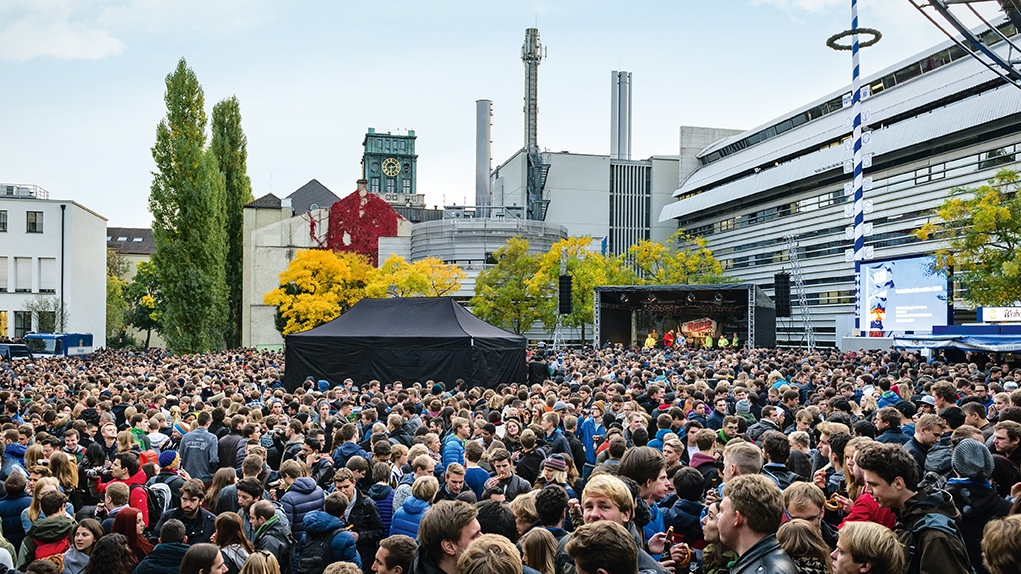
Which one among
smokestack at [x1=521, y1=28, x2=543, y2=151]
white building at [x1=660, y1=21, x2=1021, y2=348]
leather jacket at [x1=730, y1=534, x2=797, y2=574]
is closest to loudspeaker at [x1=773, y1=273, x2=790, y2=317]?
white building at [x1=660, y1=21, x2=1021, y2=348]

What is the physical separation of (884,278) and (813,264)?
98.4 feet

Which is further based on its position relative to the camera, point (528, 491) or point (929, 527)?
point (528, 491)

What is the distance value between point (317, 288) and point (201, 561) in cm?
4373

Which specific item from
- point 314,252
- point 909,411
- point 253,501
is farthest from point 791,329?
point 253,501

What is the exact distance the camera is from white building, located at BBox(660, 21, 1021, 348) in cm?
4078

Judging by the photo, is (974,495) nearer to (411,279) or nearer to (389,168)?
(411,279)

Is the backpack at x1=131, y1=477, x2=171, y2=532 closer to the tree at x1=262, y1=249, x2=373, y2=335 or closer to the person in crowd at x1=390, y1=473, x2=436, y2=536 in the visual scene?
the person in crowd at x1=390, y1=473, x2=436, y2=536

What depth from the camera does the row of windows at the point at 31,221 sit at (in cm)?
5109

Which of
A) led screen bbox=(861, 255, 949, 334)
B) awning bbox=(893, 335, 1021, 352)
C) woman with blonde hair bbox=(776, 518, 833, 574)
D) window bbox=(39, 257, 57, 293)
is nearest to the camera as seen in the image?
woman with blonde hair bbox=(776, 518, 833, 574)

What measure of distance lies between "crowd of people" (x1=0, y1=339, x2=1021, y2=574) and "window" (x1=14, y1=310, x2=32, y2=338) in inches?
1814

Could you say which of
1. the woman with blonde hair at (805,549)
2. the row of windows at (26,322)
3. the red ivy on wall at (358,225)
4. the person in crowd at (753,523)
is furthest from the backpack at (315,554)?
the red ivy on wall at (358,225)

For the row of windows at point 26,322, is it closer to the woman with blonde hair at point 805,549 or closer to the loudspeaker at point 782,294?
the loudspeaker at point 782,294

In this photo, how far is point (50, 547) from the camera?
5.46 metres

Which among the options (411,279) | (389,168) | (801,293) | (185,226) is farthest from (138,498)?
(389,168)
